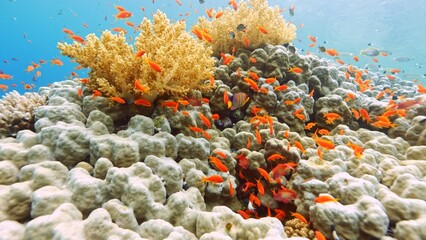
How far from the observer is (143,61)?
11.7 feet

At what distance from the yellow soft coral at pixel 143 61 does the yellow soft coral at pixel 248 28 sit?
2.35 m

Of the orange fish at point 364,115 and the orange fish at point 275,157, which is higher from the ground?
the orange fish at point 364,115

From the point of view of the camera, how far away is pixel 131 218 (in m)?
2.39

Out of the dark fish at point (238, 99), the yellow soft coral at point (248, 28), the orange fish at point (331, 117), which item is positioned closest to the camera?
the dark fish at point (238, 99)

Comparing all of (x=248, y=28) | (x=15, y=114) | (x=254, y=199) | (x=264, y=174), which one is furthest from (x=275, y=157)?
(x=15, y=114)

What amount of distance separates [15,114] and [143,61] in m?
2.07

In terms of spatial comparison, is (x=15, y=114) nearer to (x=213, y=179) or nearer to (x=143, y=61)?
(x=143, y=61)

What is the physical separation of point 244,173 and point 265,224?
1.47m

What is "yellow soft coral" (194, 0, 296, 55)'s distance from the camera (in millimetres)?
6090

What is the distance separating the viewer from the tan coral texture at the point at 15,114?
3666 millimetres

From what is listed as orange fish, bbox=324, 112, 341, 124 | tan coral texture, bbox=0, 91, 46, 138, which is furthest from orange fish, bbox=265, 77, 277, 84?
tan coral texture, bbox=0, 91, 46, 138

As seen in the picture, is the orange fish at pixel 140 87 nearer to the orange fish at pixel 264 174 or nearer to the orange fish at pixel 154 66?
the orange fish at pixel 154 66

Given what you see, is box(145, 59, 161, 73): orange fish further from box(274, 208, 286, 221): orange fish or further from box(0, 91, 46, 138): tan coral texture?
box(274, 208, 286, 221): orange fish

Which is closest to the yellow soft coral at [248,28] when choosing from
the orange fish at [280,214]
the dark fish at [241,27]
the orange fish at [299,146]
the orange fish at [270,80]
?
the dark fish at [241,27]
